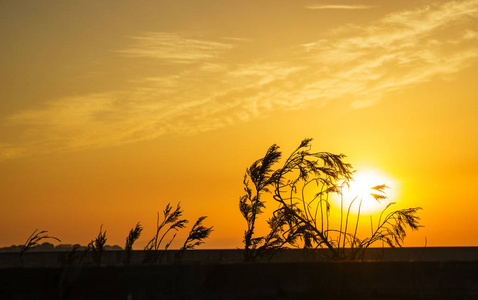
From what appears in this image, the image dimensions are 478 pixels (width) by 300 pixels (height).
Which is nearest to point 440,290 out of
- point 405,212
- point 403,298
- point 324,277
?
point 403,298

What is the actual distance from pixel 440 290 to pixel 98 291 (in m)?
3.93

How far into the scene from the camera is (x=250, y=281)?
7480mm

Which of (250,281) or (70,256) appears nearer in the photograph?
(250,281)

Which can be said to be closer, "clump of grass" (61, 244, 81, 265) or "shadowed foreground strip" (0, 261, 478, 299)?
"shadowed foreground strip" (0, 261, 478, 299)

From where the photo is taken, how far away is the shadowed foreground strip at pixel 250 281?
697 cm

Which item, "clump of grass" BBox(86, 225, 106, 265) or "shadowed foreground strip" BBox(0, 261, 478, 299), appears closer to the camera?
"shadowed foreground strip" BBox(0, 261, 478, 299)

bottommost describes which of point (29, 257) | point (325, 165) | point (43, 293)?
point (43, 293)

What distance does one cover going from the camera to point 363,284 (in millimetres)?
7789

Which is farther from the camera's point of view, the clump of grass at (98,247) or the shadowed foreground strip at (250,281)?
the clump of grass at (98,247)

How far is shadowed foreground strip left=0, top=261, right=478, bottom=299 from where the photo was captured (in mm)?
6973

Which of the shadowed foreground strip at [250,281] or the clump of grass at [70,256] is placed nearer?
the shadowed foreground strip at [250,281]

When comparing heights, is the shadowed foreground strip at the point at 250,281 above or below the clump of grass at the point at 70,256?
below

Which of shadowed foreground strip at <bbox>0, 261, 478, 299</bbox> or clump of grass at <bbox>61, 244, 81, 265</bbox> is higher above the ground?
clump of grass at <bbox>61, 244, 81, 265</bbox>

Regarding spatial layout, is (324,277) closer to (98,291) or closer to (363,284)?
(363,284)
